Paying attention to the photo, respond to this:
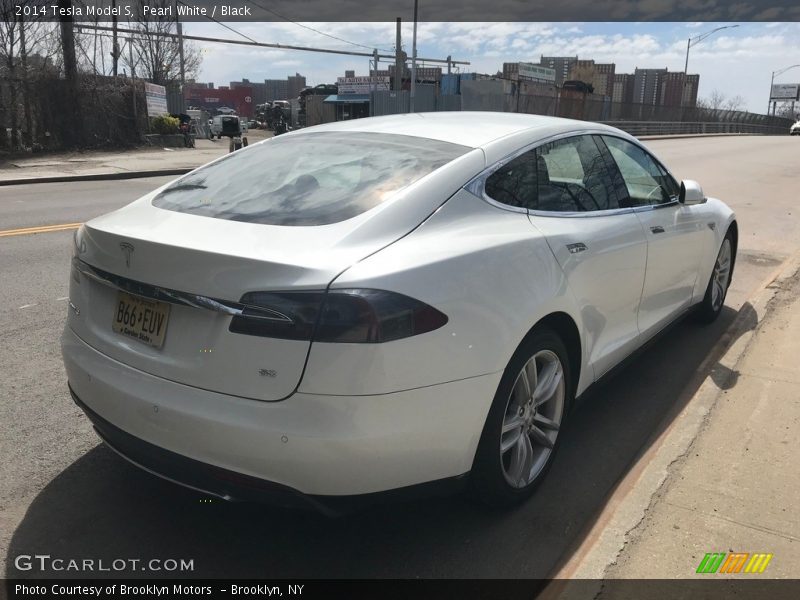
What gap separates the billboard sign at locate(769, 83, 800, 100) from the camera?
390 feet

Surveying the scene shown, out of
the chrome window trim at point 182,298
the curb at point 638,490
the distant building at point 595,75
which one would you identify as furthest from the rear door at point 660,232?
the distant building at point 595,75

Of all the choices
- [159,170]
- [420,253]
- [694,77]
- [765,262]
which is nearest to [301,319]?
[420,253]

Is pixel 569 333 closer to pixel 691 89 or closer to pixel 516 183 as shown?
pixel 516 183

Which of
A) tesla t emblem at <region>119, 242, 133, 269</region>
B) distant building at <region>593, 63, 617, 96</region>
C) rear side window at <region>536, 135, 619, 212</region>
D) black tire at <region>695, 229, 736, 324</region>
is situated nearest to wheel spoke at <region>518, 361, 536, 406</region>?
rear side window at <region>536, 135, 619, 212</region>

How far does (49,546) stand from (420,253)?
1.83 meters

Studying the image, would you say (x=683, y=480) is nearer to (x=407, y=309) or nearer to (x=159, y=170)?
(x=407, y=309)

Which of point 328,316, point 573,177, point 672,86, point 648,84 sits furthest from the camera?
point 648,84


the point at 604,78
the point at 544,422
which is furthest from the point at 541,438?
the point at 604,78

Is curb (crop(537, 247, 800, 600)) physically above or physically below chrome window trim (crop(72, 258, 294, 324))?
below

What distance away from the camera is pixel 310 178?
117 inches

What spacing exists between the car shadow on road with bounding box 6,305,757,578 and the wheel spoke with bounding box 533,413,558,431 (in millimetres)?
300

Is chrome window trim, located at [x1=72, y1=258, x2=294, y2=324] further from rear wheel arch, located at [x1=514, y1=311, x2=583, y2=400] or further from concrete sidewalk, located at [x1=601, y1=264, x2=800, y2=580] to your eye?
concrete sidewalk, located at [x1=601, y1=264, x2=800, y2=580]

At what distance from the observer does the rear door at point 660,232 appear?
3920 mm

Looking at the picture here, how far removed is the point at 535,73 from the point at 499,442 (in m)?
79.0
